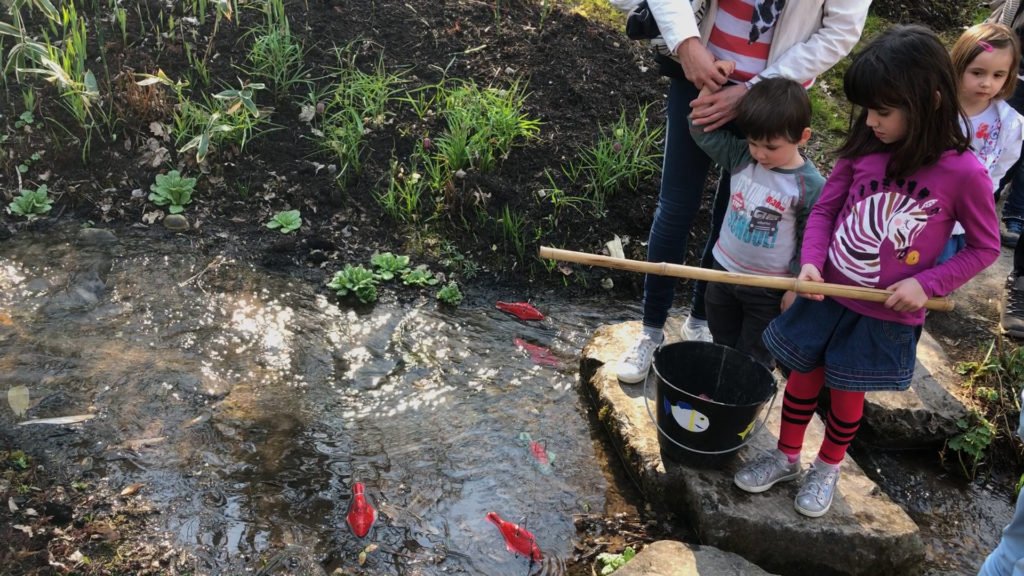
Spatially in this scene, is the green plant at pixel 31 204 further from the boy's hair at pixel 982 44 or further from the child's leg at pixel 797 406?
the boy's hair at pixel 982 44

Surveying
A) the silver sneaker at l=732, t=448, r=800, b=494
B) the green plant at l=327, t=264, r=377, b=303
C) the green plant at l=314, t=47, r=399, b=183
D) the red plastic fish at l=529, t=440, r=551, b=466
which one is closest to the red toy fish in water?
the red plastic fish at l=529, t=440, r=551, b=466

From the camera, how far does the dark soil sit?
13.6ft

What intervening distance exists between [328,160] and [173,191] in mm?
815

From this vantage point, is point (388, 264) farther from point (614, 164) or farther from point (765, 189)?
point (765, 189)

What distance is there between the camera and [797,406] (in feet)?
8.75

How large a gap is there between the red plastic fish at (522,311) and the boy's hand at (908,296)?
6.23ft

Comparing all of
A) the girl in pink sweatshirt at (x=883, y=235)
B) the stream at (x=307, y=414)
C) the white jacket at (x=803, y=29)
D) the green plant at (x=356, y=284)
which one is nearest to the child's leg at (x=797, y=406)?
the girl in pink sweatshirt at (x=883, y=235)

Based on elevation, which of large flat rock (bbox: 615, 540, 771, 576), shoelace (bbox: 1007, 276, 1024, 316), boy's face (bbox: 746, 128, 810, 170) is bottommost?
large flat rock (bbox: 615, 540, 771, 576)

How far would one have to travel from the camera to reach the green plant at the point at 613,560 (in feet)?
8.55

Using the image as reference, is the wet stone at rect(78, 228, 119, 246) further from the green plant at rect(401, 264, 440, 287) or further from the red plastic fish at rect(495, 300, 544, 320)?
the red plastic fish at rect(495, 300, 544, 320)

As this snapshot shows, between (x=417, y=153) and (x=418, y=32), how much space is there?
109 cm

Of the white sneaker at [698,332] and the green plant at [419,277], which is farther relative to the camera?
the green plant at [419,277]

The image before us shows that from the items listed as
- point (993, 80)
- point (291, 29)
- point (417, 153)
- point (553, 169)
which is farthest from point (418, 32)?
point (993, 80)

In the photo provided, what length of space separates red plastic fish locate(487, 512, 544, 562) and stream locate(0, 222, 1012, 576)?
3cm
